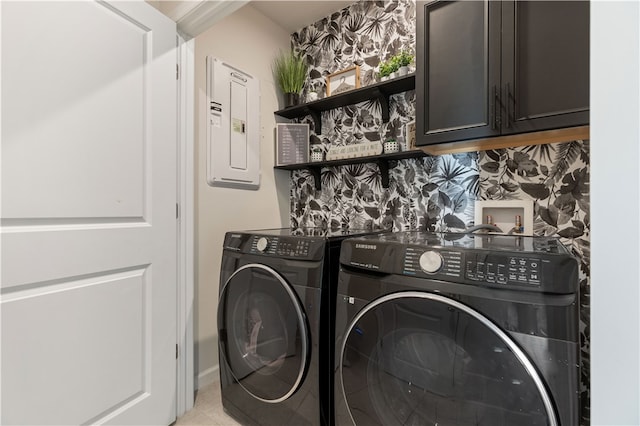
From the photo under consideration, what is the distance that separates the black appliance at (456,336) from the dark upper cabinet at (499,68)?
23.9 inches

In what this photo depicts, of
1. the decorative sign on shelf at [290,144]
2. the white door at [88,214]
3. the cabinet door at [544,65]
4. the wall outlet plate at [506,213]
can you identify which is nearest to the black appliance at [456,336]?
the cabinet door at [544,65]

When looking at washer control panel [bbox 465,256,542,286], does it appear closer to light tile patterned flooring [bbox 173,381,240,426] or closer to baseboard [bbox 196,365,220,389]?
light tile patterned flooring [bbox 173,381,240,426]

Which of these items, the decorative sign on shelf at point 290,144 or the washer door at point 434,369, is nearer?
the washer door at point 434,369

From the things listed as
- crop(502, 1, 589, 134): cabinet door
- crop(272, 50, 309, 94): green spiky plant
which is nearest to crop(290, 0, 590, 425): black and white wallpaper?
crop(272, 50, 309, 94): green spiky plant

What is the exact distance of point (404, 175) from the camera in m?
2.00

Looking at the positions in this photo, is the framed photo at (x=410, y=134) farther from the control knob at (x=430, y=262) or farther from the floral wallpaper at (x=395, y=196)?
the control knob at (x=430, y=262)

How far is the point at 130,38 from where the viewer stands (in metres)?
1.37

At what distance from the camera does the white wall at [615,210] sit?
1.34ft

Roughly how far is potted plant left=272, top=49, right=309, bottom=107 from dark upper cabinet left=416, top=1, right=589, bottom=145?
43.8 inches

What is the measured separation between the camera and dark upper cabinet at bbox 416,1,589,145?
1.14m

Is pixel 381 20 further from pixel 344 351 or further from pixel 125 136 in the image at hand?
pixel 344 351

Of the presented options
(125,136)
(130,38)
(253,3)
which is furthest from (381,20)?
(125,136)

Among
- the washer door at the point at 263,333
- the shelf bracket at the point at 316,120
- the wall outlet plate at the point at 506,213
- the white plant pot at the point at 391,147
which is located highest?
the shelf bracket at the point at 316,120

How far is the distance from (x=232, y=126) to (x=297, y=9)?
1039 millimetres
